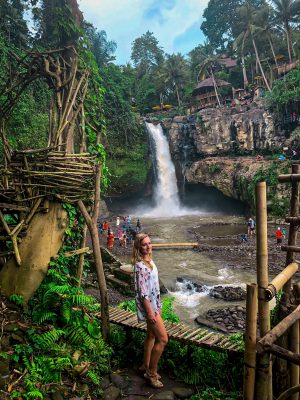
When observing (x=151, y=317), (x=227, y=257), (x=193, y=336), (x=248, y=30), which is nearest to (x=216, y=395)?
(x=193, y=336)

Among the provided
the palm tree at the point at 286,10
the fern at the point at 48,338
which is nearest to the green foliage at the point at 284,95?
the palm tree at the point at 286,10

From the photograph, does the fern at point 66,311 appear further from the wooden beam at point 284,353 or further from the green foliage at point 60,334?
the wooden beam at point 284,353

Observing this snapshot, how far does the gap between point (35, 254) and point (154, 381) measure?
2214 millimetres

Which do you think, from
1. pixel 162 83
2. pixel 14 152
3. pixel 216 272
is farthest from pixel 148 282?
pixel 162 83

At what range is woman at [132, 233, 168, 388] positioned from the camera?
377 centimetres

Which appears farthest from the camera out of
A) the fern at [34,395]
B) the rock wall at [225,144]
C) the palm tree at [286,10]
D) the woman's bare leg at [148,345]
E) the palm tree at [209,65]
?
the palm tree at [209,65]

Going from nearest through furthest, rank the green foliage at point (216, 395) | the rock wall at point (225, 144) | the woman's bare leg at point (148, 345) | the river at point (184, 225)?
the green foliage at point (216, 395) → the woman's bare leg at point (148, 345) → the river at point (184, 225) → the rock wall at point (225, 144)

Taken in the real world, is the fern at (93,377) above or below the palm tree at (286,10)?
below

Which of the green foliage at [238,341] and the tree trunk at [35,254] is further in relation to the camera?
the tree trunk at [35,254]

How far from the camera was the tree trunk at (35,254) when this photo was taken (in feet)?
14.2

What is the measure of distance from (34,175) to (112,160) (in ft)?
94.6

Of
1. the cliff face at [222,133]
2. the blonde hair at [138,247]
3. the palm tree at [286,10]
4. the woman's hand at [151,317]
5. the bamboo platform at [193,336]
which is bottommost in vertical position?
the bamboo platform at [193,336]

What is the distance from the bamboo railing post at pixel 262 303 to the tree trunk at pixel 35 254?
2801 mm

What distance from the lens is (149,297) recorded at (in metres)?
3.80
